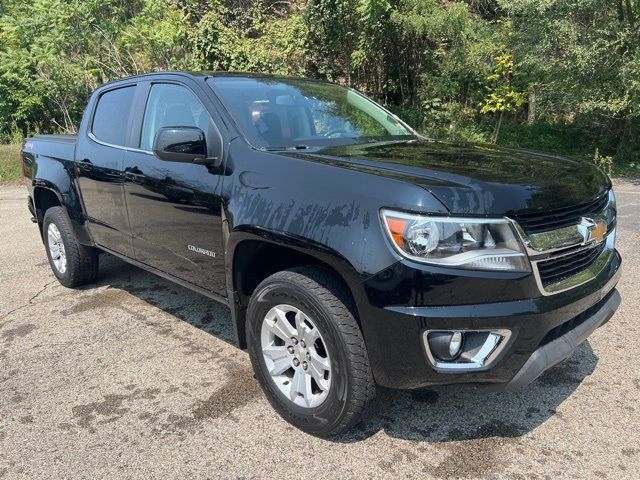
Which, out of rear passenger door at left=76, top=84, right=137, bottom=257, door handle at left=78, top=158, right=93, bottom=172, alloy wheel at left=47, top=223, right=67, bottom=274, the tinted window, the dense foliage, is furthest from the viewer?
the dense foliage

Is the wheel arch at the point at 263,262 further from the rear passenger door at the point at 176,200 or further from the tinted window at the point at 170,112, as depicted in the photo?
the tinted window at the point at 170,112

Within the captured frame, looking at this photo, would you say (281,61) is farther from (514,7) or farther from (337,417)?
(337,417)

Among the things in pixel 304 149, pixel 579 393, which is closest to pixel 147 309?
pixel 304 149

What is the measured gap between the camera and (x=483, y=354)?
7.59 ft

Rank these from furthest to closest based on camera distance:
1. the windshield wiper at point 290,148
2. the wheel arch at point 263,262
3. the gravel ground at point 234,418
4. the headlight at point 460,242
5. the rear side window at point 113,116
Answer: the rear side window at point 113,116 → the windshield wiper at point 290,148 → the gravel ground at point 234,418 → the wheel arch at point 263,262 → the headlight at point 460,242

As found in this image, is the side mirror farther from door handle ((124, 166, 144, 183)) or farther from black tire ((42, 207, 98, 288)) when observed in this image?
black tire ((42, 207, 98, 288))

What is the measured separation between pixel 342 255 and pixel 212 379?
1493 mm

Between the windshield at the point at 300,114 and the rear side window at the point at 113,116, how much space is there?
1041 millimetres

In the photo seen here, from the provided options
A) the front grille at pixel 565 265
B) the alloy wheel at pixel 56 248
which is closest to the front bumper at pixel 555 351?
the front grille at pixel 565 265

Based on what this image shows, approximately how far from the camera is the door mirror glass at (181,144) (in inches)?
119

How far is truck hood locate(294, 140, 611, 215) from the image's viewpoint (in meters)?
2.27

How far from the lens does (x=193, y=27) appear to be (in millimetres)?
13633

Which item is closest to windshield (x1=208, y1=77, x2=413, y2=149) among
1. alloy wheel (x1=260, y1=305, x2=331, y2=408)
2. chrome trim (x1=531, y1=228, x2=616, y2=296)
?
alloy wheel (x1=260, y1=305, x2=331, y2=408)

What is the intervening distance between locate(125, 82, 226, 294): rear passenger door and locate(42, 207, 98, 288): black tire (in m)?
1.26
